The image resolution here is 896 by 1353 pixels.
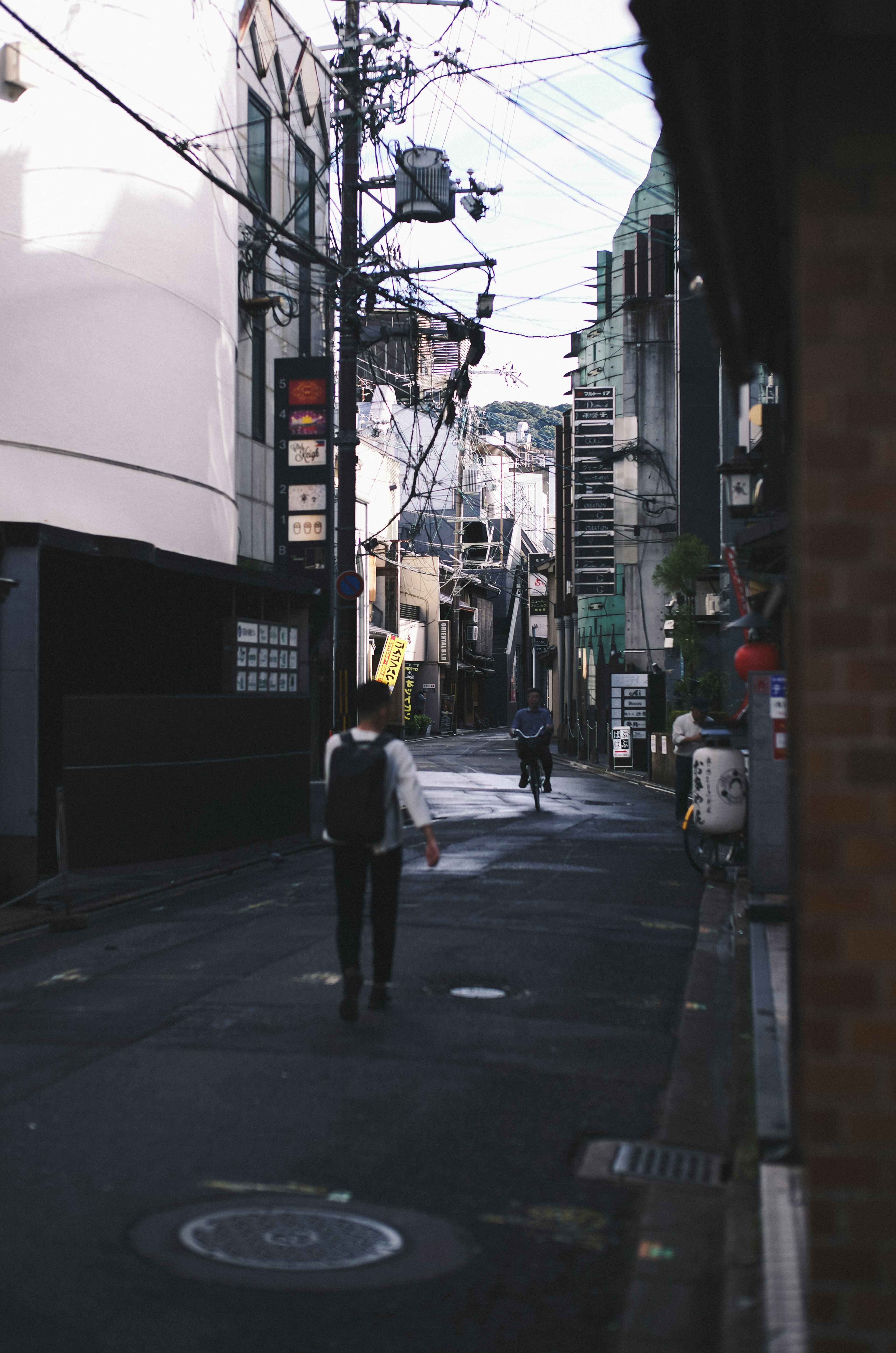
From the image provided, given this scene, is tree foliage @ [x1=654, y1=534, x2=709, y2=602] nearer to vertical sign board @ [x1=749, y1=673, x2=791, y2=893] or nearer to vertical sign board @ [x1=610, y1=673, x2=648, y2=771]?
vertical sign board @ [x1=610, y1=673, x2=648, y2=771]

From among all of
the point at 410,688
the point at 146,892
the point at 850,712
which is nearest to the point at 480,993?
the point at 850,712

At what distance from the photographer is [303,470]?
22.3 meters

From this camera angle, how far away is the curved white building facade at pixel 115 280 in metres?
16.1

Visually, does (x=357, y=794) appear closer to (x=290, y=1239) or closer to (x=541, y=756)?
(x=290, y=1239)

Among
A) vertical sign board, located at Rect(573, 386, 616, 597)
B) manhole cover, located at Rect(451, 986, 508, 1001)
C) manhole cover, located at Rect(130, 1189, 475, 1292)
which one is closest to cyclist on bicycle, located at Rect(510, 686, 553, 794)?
manhole cover, located at Rect(451, 986, 508, 1001)

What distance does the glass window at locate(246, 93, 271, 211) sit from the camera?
23953 millimetres

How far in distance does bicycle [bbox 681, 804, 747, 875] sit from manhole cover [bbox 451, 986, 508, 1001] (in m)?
5.72

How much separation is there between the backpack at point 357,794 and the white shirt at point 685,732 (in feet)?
30.9

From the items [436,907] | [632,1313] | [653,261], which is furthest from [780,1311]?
[653,261]

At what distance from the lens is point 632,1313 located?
399 centimetres

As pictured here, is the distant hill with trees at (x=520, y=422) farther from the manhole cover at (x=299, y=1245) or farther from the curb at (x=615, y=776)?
the manhole cover at (x=299, y=1245)

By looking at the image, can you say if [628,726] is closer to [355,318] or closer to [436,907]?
[355,318]

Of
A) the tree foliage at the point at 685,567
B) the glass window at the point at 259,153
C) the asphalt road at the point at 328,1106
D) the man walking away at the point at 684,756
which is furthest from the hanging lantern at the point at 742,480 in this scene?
the tree foliage at the point at 685,567

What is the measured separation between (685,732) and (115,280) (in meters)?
9.42
